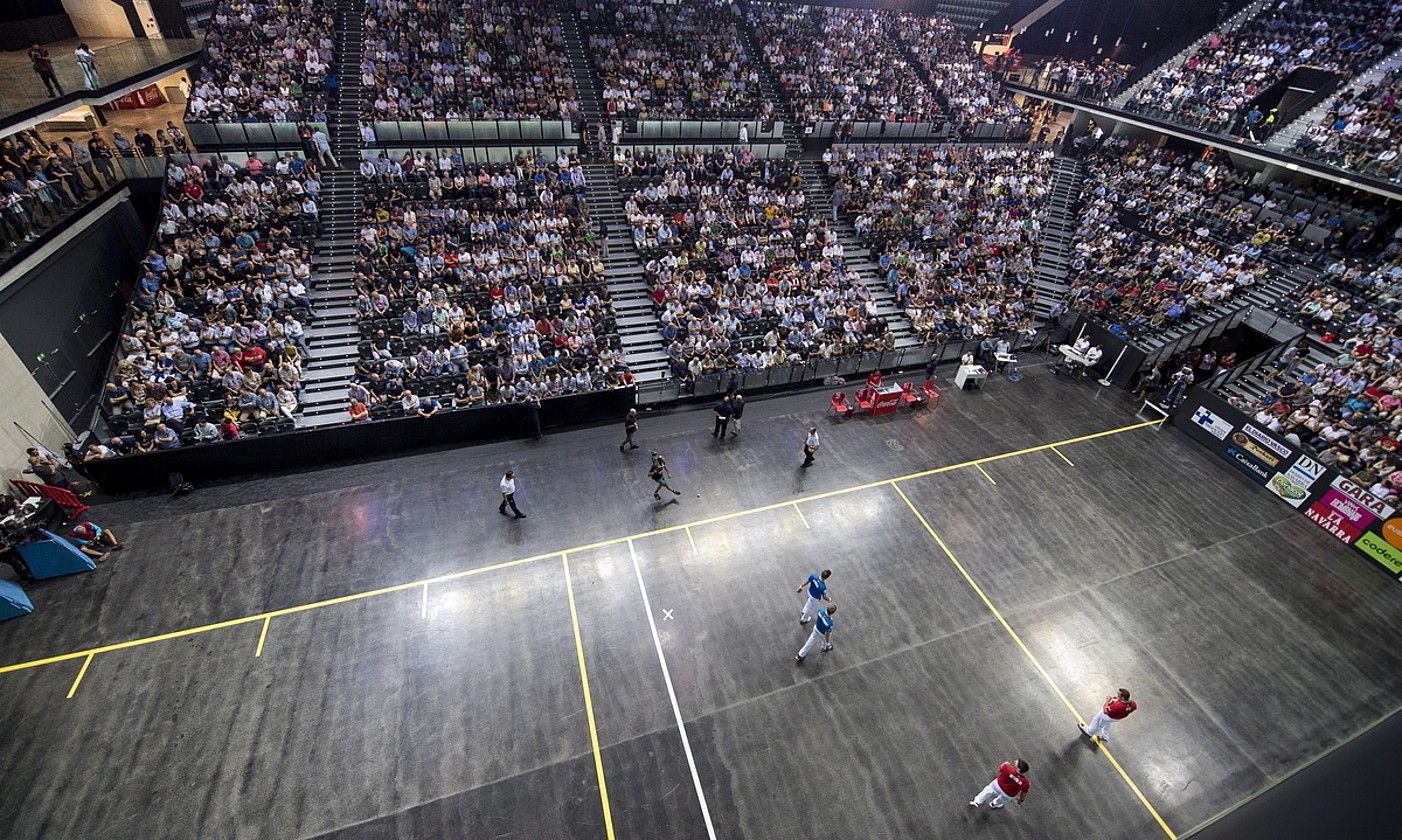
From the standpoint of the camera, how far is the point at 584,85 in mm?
27188

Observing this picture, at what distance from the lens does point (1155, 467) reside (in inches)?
682

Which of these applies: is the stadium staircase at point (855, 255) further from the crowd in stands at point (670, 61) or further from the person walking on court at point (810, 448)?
the person walking on court at point (810, 448)

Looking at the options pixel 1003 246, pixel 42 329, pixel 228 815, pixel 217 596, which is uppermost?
pixel 42 329

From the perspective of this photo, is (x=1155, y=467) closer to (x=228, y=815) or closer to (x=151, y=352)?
(x=228, y=815)

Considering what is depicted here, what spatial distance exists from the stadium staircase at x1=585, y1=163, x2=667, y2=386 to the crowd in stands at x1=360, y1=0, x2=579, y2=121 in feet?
12.4

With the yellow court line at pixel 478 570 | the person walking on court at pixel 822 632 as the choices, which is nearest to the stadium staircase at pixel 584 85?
the yellow court line at pixel 478 570

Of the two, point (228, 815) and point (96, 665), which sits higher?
point (96, 665)

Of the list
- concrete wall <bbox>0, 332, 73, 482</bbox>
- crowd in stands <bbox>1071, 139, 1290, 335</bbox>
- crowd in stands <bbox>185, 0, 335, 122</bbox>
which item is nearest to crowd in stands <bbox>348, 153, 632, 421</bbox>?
crowd in stands <bbox>185, 0, 335, 122</bbox>

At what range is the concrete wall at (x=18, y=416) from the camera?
13047mm

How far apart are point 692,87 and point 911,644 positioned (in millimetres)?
25502

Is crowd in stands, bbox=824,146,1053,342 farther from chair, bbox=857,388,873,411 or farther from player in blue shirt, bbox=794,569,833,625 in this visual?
player in blue shirt, bbox=794,569,833,625

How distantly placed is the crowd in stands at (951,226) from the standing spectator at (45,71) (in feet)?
82.0

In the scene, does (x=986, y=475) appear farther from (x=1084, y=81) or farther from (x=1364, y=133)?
(x=1084, y=81)

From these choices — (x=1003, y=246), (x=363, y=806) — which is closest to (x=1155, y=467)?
(x=1003, y=246)
